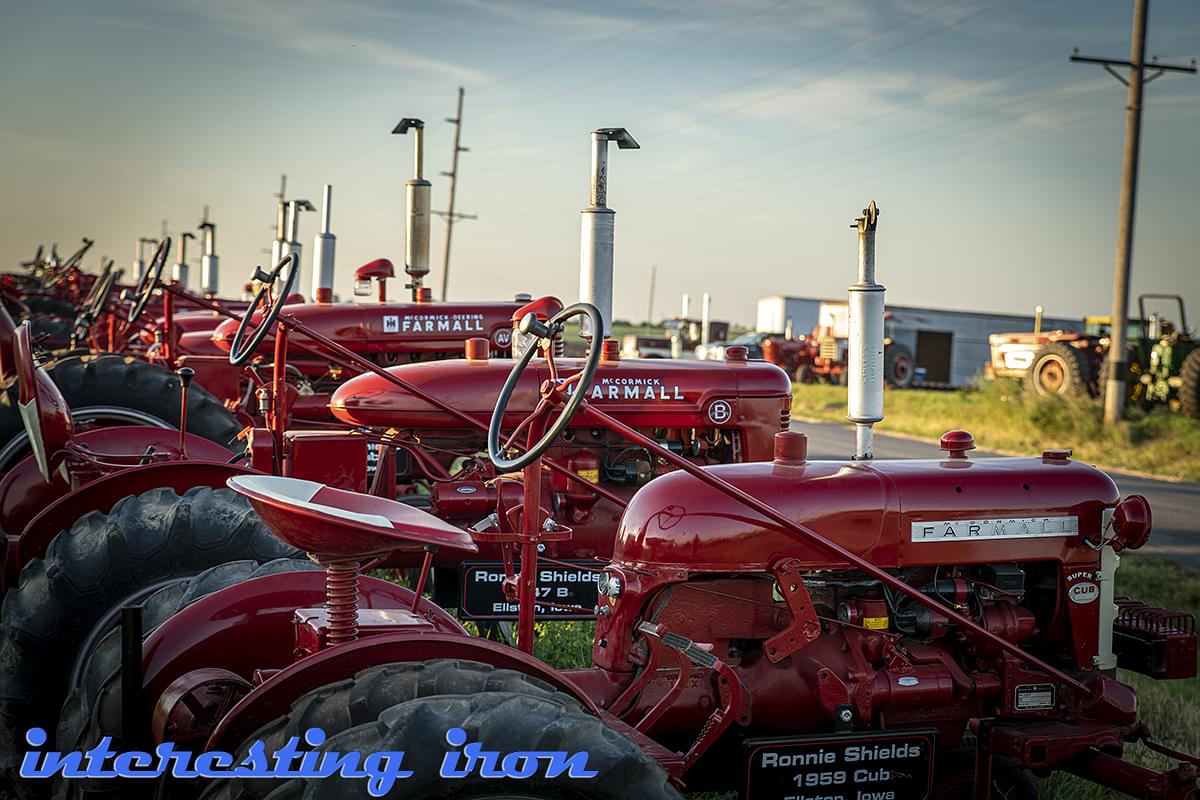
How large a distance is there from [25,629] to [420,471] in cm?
299

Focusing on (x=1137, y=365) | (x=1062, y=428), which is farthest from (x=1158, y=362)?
(x=1062, y=428)

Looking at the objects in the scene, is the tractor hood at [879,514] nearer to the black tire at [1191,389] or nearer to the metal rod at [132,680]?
the metal rod at [132,680]

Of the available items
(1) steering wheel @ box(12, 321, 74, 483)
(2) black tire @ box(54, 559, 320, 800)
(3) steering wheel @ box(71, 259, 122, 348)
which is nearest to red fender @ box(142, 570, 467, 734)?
(2) black tire @ box(54, 559, 320, 800)

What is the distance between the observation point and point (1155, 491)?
1302 cm

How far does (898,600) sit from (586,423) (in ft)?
8.45

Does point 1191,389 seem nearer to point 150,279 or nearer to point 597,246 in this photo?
point 597,246

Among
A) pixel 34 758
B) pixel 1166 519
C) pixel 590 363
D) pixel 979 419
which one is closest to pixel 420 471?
pixel 34 758

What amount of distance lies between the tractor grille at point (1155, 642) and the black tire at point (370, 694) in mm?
2163

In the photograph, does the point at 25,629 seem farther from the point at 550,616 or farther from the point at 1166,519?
the point at 1166,519

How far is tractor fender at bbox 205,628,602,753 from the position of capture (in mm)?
2312

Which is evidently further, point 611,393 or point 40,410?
point 611,393

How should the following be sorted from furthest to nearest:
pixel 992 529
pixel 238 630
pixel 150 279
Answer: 1. pixel 150 279
2. pixel 992 529
3. pixel 238 630

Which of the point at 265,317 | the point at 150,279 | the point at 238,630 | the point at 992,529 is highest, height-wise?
the point at 150,279

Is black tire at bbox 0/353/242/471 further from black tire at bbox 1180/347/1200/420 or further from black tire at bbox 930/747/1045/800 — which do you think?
black tire at bbox 1180/347/1200/420
